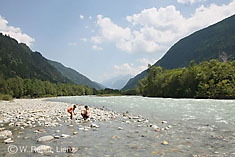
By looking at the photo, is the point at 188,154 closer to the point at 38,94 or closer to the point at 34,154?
the point at 34,154

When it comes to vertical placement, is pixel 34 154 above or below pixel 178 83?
below

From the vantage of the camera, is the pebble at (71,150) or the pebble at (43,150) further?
the pebble at (71,150)

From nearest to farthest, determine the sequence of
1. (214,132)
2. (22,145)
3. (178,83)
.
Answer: (22,145), (214,132), (178,83)

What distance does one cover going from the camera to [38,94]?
143500 millimetres

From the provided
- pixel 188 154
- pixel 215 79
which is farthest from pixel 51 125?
pixel 215 79

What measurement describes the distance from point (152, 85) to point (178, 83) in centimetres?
2072

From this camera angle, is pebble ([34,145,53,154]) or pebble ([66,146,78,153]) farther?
pebble ([66,146,78,153])

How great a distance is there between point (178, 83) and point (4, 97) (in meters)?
69.5

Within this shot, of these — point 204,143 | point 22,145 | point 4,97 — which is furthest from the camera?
point 4,97

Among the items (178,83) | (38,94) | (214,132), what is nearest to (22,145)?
(214,132)

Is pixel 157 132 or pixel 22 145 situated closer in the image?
pixel 22 145

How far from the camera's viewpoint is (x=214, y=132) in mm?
12625

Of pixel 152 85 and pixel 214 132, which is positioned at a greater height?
pixel 152 85

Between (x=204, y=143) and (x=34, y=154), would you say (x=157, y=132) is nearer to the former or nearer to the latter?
(x=204, y=143)
